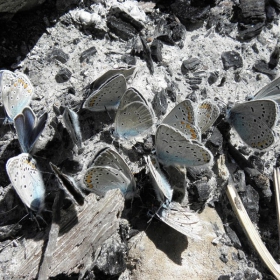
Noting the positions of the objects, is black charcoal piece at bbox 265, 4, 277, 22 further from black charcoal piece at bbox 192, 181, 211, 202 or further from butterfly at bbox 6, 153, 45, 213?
butterfly at bbox 6, 153, 45, 213

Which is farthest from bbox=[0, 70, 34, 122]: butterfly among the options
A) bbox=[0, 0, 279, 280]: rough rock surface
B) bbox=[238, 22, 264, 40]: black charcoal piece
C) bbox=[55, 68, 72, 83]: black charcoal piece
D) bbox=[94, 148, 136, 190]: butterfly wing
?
bbox=[238, 22, 264, 40]: black charcoal piece

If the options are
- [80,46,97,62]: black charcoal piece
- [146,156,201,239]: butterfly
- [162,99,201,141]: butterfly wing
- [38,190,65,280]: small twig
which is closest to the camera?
[38,190,65,280]: small twig

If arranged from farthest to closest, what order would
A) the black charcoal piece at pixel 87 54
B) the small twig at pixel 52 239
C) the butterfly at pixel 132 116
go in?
the black charcoal piece at pixel 87 54, the butterfly at pixel 132 116, the small twig at pixel 52 239

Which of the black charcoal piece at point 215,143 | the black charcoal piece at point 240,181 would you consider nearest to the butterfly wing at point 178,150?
the black charcoal piece at point 215,143

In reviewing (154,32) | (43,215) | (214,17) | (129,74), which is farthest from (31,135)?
(214,17)

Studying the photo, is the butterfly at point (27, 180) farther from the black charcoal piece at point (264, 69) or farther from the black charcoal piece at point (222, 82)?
the black charcoal piece at point (264, 69)

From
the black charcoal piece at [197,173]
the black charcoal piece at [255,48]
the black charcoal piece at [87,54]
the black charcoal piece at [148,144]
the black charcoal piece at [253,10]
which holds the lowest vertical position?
the black charcoal piece at [197,173]

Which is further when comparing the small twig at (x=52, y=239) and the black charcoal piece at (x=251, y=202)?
the black charcoal piece at (x=251, y=202)
